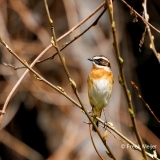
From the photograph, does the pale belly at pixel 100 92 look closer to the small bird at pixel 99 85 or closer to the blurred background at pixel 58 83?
the small bird at pixel 99 85

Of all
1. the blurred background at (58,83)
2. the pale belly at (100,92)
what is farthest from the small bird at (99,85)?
the blurred background at (58,83)

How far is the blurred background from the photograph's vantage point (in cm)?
429

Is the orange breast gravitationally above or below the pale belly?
above

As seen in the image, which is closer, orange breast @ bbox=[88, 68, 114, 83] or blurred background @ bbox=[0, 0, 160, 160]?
orange breast @ bbox=[88, 68, 114, 83]

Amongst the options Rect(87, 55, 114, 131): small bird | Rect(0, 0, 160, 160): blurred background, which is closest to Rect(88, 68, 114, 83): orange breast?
Rect(87, 55, 114, 131): small bird

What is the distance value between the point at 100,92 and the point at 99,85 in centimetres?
5

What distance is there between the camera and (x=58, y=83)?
474 cm

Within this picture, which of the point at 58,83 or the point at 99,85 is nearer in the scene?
the point at 99,85

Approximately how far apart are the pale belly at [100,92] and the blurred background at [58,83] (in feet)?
4.92

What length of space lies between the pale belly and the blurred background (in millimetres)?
1499

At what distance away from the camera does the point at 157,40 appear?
205 inches

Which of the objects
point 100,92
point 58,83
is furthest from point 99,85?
point 58,83

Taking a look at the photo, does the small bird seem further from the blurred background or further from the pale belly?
the blurred background

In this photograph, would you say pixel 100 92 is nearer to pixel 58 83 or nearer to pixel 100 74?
pixel 100 74
